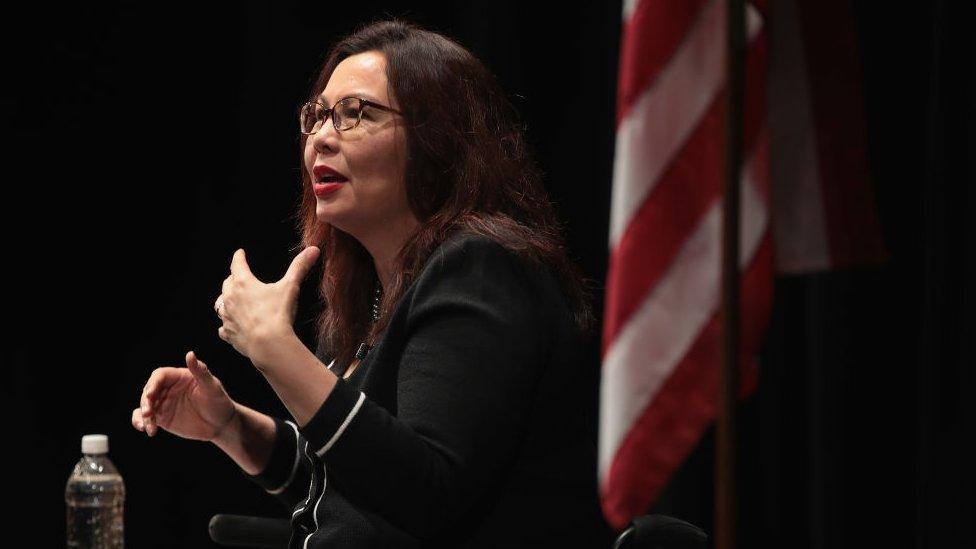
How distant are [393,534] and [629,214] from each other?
67cm

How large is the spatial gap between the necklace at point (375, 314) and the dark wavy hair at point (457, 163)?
0.8 inches

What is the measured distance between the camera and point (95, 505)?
6.54 ft

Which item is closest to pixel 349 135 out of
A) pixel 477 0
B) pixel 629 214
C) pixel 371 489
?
pixel 371 489

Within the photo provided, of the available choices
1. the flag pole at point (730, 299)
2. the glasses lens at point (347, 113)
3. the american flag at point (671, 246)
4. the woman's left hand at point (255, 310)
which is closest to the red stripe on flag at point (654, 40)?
the american flag at point (671, 246)

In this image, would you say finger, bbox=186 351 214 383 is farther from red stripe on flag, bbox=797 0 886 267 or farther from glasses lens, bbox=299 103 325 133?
red stripe on flag, bbox=797 0 886 267

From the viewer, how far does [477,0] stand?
2764mm

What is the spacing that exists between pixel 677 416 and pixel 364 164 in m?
0.80

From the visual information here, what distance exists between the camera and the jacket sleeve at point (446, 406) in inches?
61.8

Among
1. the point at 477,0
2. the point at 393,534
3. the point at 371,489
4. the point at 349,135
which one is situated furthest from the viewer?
the point at 477,0

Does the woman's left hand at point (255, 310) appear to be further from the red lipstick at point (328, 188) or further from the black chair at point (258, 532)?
the black chair at point (258, 532)

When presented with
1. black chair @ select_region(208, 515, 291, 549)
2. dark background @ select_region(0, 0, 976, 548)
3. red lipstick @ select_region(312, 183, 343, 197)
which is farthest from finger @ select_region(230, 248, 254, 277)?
dark background @ select_region(0, 0, 976, 548)

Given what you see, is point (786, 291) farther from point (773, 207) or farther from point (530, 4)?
point (773, 207)

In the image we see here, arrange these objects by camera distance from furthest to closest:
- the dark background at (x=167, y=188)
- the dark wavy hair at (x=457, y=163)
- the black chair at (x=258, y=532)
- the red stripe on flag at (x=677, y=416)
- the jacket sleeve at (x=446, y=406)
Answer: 1. the dark background at (x=167, y=188)
2. the black chair at (x=258, y=532)
3. the dark wavy hair at (x=457, y=163)
4. the jacket sleeve at (x=446, y=406)
5. the red stripe on flag at (x=677, y=416)

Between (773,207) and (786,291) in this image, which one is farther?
(786,291)
